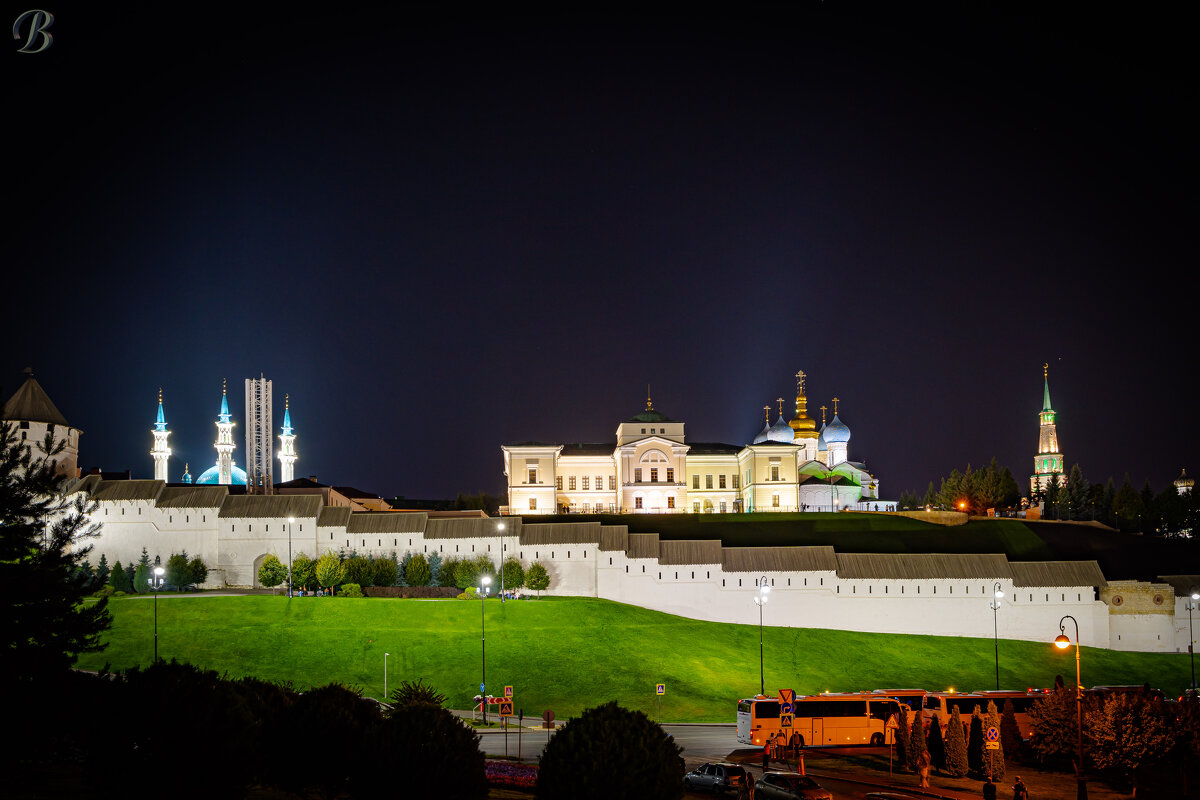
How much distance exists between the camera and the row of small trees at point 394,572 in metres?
60.2

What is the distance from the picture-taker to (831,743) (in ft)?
117

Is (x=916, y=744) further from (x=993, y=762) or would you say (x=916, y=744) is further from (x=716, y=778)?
(x=716, y=778)

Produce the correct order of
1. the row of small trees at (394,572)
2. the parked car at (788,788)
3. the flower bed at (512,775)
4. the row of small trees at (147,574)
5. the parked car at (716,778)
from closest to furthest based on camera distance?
the parked car at (788,788), the flower bed at (512,775), the parked car at (716,778), the row of small trees at (394,572), the row of small trees at (147,574)

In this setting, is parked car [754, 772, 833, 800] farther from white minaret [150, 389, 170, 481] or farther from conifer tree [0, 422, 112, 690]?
white minaret [150, 389, 170, 481]

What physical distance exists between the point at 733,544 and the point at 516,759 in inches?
1650

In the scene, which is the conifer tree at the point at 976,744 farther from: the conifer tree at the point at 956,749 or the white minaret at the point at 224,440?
the white minaret at the point at 224,440

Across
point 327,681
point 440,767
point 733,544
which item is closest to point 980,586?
point 733,544

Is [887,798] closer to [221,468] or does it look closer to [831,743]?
[831,743]

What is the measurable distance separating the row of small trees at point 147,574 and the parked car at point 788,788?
144 ft

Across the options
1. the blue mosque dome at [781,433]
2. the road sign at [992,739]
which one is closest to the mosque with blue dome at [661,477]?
the blue mosque dome at [781,433]

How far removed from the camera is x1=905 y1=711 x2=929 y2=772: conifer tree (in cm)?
3059

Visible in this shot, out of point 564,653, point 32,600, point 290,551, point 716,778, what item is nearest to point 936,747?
point 716,778

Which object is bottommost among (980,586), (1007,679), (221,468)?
(1007,679)

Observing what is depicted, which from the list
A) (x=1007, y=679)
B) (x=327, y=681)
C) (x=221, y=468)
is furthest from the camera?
(x=221, y=468)
